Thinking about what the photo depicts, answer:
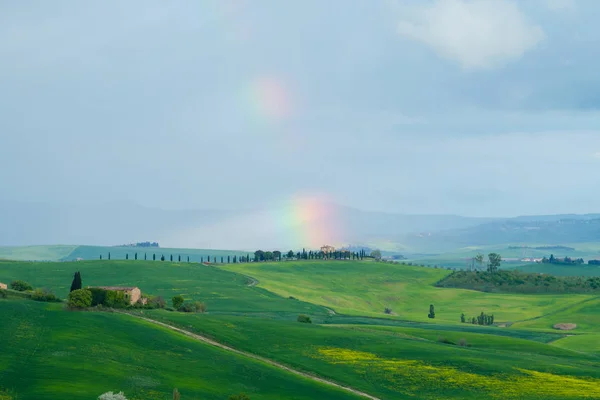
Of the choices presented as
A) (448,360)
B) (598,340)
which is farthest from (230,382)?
(598,340)

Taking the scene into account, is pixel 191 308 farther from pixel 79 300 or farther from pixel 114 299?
pixel 79 300

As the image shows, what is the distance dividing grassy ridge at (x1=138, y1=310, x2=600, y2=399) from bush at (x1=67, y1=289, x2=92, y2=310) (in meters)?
9.77

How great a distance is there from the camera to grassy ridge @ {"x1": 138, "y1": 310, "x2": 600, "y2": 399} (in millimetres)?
88250

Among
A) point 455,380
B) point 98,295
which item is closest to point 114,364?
point 98,295

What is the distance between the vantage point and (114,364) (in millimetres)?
78688

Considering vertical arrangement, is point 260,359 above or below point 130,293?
below

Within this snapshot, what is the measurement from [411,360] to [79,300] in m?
45.3

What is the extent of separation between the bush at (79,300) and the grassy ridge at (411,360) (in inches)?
385

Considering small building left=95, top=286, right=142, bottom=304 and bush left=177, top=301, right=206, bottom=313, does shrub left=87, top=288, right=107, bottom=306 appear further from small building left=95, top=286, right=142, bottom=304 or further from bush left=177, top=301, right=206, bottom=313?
bush left=177, top=301, right=206, bottom=313

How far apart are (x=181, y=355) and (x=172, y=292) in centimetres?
Answer: 9579

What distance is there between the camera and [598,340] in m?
147

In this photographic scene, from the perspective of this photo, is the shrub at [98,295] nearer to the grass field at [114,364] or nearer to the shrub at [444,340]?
the grass field at [114,364]

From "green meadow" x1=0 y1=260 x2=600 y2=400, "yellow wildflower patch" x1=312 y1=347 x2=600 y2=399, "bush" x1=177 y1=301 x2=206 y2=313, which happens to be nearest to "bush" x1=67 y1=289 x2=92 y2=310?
"green meadow" x1=0 y1=260 x2=600 y2=400

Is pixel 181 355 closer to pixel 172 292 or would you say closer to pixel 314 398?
pixel 314 398
